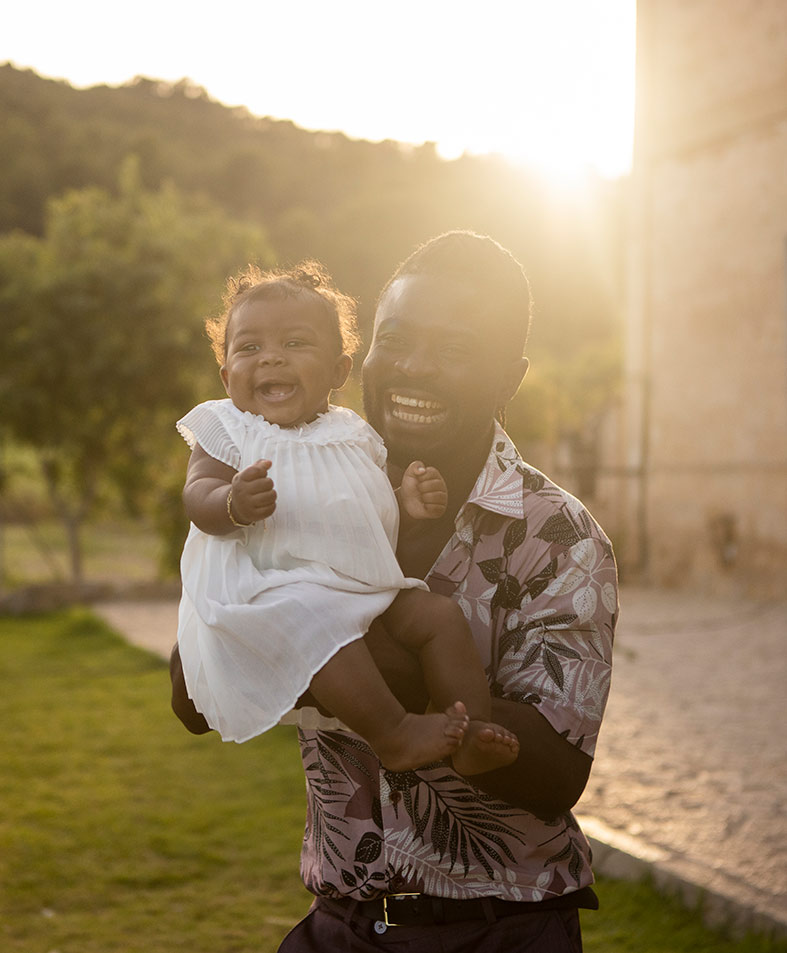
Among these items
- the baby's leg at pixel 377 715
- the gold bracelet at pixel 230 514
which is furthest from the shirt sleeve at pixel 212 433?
the baby's leg at pixel 377 715

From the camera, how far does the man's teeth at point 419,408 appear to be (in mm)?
2020

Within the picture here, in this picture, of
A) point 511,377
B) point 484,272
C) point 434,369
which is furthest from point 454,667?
point 484,272

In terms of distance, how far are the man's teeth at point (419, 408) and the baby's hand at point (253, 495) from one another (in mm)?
316

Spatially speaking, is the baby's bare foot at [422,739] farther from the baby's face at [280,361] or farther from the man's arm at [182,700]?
the baby's face at [280,361]

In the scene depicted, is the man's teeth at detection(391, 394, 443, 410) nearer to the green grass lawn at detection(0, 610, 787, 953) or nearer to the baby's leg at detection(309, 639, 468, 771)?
the baby's leg at detection(309, 639, 468, 771)

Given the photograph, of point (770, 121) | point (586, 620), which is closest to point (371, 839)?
point (586, 620)

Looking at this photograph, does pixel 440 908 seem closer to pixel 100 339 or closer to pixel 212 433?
pixel 212 433

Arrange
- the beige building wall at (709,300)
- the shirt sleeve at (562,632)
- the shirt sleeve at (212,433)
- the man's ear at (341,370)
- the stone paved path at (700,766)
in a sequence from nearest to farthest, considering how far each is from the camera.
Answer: the shirt sleeve at (562,632) → the shirt sleeve at (212,433) → the man's ear at (341,370) → the stone paved path at (700,766) → the beige building wall at (709,300)

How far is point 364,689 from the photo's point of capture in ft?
5.77

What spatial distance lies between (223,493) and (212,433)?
22cm

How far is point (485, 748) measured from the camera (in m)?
1.68

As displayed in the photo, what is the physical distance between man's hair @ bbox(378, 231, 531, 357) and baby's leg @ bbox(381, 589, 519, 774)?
1.88 feet

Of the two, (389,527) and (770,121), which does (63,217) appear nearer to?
(770,121)

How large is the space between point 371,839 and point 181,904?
10.9ft
